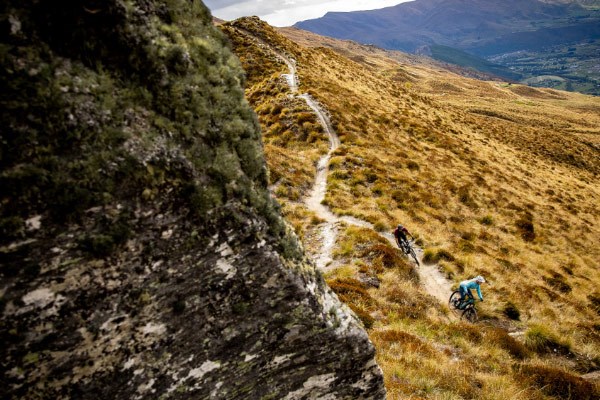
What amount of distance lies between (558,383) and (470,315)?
444 centimetres

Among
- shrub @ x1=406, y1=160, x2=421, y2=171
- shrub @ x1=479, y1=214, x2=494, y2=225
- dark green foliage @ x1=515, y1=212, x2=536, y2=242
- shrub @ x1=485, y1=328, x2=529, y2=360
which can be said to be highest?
shrub @ x1=406, y1=160, x2=421, y2=171

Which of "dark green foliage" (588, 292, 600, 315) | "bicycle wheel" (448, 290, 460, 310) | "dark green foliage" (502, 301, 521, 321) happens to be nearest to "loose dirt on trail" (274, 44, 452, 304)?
"bicycle wheel" (448, 290, 460, 310)

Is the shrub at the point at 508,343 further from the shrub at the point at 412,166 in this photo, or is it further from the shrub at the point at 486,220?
the shrub at the point at 412,166

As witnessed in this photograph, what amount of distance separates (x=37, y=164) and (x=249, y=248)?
300cm

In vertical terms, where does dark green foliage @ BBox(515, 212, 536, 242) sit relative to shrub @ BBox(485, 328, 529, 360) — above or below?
below

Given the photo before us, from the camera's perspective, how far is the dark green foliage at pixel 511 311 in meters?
16.5

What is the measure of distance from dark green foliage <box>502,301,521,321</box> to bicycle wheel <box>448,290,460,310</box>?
244 cm

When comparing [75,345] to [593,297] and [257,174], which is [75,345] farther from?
[593,297]

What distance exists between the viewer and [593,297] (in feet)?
68.1

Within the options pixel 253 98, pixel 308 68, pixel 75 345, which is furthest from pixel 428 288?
pixel 308 68

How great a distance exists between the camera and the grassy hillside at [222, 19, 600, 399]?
12.0 metres

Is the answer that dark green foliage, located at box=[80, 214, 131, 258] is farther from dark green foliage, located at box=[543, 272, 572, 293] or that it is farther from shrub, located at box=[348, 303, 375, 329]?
dark green foliage, located at box=[543, 272, 572, 293]

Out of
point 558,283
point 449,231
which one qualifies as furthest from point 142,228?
point 558,283

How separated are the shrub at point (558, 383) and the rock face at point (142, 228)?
9.59 m
